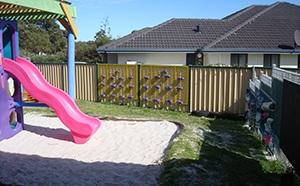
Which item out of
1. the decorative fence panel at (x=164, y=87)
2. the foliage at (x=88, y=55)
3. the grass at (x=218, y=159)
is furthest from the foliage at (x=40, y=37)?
the grass at (x=218, y=159)

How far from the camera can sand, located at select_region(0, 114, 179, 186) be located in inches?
191

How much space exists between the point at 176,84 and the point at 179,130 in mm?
4061

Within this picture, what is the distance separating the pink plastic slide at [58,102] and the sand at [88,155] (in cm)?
35

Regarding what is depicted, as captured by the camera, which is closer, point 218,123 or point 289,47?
point 218,123

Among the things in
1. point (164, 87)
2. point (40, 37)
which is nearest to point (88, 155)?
point (164, 87)

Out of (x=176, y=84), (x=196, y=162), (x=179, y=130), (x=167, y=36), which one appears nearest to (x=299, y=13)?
(x=167, y=36)

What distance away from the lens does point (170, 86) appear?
11.7 meters

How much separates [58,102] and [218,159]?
3.83m

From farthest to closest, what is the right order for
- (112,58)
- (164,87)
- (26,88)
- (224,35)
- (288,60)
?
(112,58) < (224,35) < (288,60) < (164,87) < (26,88)

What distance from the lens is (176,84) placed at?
11703 millimetres

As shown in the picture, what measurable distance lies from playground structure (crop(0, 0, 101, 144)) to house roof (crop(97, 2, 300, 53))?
32.3 feet

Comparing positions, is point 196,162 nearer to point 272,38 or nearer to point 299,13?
point 272,38

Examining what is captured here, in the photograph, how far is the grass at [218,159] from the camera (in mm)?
4742

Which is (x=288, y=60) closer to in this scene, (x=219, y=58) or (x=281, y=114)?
(x=219, y=58)
